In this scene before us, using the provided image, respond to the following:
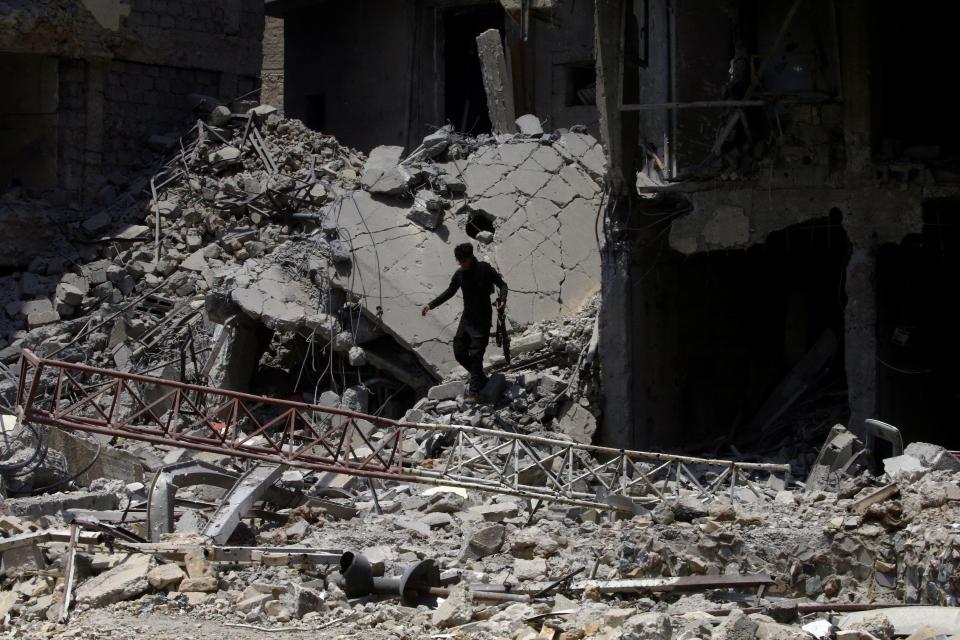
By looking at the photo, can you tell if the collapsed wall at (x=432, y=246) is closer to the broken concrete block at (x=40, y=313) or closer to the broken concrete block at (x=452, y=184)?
the broken concrete block at (x=452, y=184)

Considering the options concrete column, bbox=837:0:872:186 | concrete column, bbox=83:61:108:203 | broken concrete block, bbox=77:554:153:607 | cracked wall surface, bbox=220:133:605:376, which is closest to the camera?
broken concrete block, bbox=77:554:153:607

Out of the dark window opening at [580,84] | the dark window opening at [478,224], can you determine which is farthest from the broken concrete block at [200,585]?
the dark window opening at [580,84]

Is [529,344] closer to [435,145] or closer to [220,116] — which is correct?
[435,145]

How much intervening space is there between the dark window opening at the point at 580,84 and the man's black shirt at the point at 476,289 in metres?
7.97

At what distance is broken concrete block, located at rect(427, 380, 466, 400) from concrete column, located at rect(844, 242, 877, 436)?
12.9 ft

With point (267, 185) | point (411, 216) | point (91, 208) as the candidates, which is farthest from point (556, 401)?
point (91, 208)

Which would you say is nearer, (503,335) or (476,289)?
(476,289)

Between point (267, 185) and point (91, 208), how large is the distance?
3050 mm

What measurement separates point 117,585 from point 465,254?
18.2 ft

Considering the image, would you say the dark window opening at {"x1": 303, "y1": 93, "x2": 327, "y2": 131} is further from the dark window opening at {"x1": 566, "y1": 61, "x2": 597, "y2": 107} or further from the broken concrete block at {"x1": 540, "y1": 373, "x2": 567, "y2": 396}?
the broken concrete block at {"x1": 540, "y1": 373, "x2": 567, "y2": 396}

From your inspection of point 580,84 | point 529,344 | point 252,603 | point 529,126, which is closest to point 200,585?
point 252,603

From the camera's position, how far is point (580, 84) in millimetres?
21859

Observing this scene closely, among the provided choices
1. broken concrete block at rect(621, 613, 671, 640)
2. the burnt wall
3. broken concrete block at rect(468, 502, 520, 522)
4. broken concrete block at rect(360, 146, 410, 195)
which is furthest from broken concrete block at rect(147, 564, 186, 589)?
the burnt wall

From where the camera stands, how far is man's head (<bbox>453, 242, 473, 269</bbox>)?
13.6 metres
